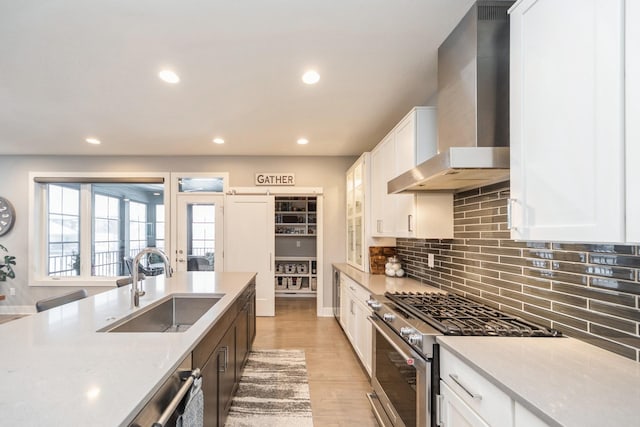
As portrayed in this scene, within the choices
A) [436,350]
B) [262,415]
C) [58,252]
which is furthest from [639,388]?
[58,252]

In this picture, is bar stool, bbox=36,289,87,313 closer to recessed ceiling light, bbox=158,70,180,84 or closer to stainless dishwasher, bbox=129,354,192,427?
stainless dishwasher, bbox=129,354,192,427

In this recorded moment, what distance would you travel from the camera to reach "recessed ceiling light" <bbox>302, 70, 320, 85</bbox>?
245cm

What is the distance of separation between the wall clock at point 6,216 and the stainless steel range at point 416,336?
6043 millimetres

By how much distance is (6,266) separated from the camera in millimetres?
5027

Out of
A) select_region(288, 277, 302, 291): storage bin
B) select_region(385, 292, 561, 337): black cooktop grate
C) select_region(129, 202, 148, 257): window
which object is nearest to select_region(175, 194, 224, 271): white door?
select_region(129, 202, 148, 257): window

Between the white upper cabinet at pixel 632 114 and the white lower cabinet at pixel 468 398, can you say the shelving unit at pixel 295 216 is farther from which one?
the white upper cabinet at pixel 632 114

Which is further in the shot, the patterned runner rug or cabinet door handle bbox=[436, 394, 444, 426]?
the patterned runner rug

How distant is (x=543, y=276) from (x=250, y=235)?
4.20 meters

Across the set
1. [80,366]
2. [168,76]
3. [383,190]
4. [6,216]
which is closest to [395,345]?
[80,366]

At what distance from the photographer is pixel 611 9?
3.08ft

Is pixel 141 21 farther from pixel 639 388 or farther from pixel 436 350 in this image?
pixel 639 388

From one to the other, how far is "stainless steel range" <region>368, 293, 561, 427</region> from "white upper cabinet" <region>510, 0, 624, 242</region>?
0.52 metres

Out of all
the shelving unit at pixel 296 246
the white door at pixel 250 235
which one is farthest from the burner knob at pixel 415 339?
the shelving unit at pixel 296 246

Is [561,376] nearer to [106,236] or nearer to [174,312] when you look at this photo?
[174,312]
